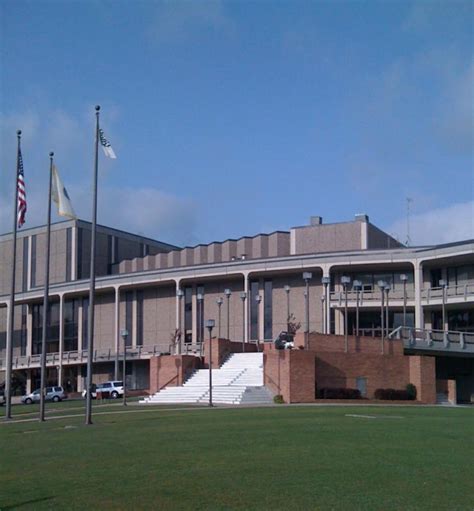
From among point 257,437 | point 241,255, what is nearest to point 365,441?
point 257,437

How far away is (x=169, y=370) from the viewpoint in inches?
2024

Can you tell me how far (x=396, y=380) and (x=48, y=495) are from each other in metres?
37.6

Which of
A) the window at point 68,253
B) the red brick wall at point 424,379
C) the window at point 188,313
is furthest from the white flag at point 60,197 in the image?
the window at point 68,253

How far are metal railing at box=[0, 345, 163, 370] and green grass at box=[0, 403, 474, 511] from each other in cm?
4852

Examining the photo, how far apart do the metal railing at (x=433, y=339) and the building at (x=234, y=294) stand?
3.5 inches

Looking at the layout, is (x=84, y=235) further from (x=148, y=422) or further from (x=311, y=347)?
(x=148, y=422)

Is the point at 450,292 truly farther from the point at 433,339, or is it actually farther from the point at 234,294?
the point at 234,294

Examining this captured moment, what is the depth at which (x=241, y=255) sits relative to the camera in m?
80.5

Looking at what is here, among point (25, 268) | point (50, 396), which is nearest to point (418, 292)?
point (50, 396)

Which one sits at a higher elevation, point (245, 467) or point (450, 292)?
point (450, 292)

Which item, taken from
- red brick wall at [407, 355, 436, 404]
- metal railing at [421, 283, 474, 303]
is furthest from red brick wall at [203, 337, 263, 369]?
metal railing at [421, 283, 474, 303]

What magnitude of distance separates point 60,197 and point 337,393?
19099 mm

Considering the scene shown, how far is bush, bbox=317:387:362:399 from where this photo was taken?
44500 millimetres

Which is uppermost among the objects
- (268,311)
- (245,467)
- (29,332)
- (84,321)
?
(268,311)
